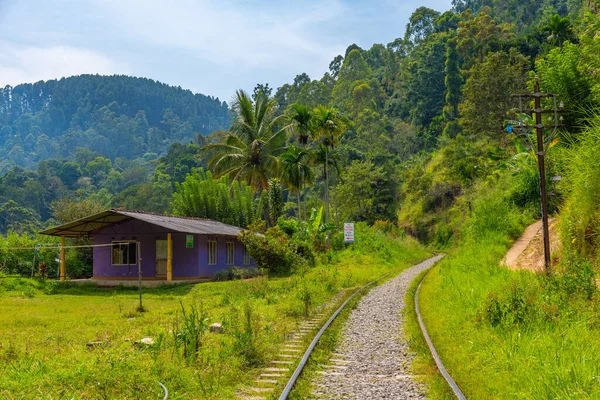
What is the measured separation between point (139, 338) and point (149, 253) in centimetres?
1648

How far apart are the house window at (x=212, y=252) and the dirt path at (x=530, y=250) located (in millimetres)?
14754

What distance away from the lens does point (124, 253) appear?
88.3 feet

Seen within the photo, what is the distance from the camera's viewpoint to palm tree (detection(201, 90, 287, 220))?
116 feet

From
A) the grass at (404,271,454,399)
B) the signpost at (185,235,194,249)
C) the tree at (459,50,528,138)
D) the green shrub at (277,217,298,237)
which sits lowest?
the grass at (404,271,454,399)

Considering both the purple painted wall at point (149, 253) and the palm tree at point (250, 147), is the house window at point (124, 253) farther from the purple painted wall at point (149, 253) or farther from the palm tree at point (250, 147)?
the palm tree at point (250, 147)

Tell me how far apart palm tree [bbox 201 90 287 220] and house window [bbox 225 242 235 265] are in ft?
21.6

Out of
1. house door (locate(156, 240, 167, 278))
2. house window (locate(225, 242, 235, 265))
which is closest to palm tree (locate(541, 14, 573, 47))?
house window (locate(225, 242, 235, 265))

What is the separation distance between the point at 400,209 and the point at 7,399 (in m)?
49.1

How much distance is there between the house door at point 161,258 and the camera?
26375 millimetres

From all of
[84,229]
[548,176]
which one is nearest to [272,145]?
[84,229]

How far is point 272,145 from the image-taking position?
36.1 m

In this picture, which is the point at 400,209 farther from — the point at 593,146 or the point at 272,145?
the point at 593,146

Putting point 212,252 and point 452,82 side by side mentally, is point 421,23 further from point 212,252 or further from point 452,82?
point 212,252

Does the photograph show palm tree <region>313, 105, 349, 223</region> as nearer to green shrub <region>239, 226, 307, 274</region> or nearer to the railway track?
green shrub <region>239, 226, 307, 274</region>
